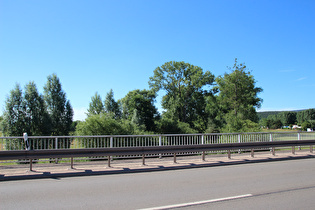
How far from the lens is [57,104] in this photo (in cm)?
3416

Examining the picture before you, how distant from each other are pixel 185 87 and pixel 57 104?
23982 mm

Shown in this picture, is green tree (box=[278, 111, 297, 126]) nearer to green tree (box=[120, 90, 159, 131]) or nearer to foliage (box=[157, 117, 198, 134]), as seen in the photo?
green tree (box=[120, 90, 159, 131])

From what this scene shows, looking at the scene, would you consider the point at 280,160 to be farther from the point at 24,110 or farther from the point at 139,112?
the point at 139,112

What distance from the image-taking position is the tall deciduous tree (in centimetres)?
3384

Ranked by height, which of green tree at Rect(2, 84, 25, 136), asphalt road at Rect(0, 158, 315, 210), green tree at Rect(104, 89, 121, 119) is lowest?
asphalt road at Rect(0, 158, 315, 210)

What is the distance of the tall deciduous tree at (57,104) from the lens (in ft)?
111

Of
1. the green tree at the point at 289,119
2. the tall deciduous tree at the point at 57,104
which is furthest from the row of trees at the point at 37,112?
the green tree at the point at 289,119

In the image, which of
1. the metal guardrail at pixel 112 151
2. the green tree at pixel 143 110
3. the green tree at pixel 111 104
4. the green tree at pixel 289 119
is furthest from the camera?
the green tree at pixel 289 119

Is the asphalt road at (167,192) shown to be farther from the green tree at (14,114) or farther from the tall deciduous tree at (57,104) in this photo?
the tall deciduous tree at (57,104)

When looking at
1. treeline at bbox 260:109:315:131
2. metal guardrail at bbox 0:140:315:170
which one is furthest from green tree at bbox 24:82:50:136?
treeline at bbox 260:109:315:131

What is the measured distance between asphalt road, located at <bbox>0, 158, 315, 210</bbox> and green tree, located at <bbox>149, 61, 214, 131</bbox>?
39369mm

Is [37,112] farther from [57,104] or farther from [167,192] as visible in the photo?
[167,192]

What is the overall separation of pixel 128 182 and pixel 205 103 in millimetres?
43494

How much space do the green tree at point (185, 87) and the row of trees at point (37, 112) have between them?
1924 cm
